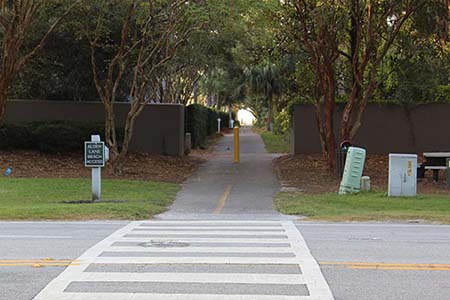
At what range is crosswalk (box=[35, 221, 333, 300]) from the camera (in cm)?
643

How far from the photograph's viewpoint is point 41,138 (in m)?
24.8

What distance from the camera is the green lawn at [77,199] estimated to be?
13.4 meters

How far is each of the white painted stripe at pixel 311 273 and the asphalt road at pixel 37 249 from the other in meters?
3.06

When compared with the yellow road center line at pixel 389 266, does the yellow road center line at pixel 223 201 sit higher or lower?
lower

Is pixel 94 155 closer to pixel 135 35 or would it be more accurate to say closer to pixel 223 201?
pixel 223 201

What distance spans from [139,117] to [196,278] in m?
22.1

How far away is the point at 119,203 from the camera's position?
15195 mm

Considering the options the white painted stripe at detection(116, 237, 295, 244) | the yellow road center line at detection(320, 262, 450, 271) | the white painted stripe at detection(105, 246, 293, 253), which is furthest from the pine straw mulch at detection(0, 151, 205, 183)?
the yellow road center line at detection(320, 262, 450, 271)

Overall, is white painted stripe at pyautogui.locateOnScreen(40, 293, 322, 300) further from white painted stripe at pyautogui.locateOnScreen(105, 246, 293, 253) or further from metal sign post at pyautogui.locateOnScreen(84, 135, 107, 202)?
metal sign post at pyautogui.locateOnScreen(84, 135, 107, 202)

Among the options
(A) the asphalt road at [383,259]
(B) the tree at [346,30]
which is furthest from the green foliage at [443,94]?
(A) the asphalt road at [383,259]

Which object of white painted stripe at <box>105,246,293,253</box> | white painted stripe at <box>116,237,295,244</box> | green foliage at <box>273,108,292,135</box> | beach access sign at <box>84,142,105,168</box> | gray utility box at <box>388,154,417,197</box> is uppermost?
green foliage at <box>273,108,292,135</box>

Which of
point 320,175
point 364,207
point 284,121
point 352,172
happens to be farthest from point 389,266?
point 284,121

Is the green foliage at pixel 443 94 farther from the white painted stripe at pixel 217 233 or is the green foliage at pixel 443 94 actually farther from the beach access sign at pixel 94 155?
the white painted stripe at pixel 217 233

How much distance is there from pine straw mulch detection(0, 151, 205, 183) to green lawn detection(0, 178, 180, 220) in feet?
5.54
